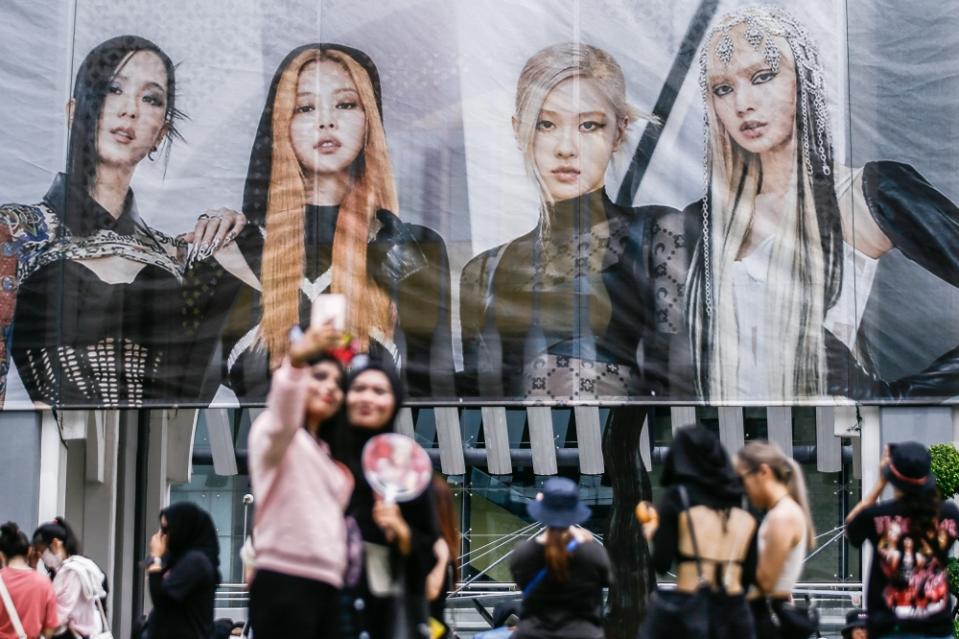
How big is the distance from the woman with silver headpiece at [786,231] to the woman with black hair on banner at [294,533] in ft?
36.2

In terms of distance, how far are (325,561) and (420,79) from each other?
459 inches

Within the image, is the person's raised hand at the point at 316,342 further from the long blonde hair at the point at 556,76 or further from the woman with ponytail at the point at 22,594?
the long blonde hair at the point at 556,76

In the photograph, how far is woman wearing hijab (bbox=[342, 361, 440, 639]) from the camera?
19.7 feet

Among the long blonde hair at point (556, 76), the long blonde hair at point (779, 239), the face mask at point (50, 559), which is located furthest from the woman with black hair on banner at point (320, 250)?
the face mask at point (50, 559)

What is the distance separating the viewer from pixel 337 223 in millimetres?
16828

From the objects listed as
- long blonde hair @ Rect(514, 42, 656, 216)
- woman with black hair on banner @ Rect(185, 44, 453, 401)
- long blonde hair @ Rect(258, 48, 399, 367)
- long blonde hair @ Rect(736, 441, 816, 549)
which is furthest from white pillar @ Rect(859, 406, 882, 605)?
long blonde hair @ Rect(736, 441, 816, 549)

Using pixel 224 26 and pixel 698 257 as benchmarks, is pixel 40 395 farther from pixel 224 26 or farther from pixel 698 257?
pixel 698 257

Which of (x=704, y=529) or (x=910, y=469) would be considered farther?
(x=910, y=469)

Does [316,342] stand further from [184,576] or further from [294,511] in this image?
→ [184,576]

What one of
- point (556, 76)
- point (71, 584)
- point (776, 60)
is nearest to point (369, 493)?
point (71, 584)

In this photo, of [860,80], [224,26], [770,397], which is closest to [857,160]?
[860,80]

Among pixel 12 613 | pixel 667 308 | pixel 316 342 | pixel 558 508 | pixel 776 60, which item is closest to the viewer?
pixel 316 342

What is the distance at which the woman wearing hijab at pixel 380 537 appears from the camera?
19.7ft

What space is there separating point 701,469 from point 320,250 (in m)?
10.1
